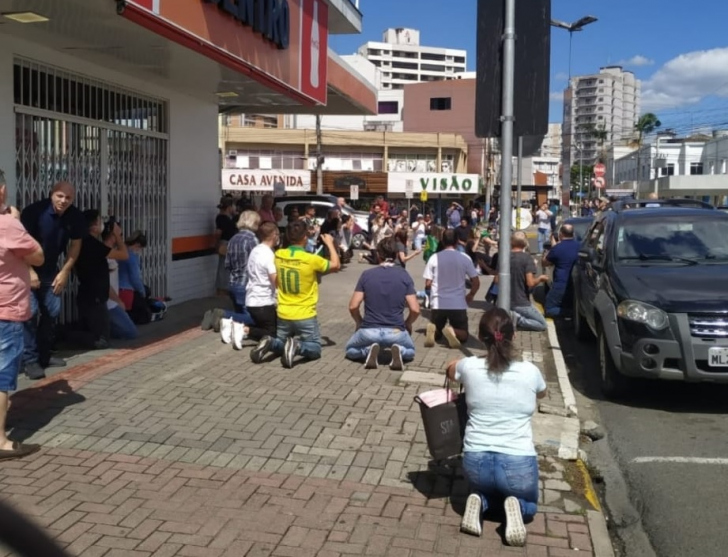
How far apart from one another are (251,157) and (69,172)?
Result: 1999 inches

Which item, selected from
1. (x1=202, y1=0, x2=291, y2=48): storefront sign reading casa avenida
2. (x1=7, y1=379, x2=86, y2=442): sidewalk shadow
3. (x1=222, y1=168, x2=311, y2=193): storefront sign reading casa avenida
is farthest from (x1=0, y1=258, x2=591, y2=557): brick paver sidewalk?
(x1=222, y1=168, x2=311, y2=193): storefront sign reading casa avenida

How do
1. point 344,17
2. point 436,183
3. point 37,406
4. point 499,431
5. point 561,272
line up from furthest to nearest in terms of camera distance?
point 436,183
point 344,17
point 561,272
point 37,406
point 499,431

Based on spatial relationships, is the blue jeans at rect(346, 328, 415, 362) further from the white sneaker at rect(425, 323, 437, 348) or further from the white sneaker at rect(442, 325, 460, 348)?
the white sneaker at rect(425, 323, 437, 348)

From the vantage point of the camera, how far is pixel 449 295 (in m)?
9.48

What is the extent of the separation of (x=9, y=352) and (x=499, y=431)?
3.36m

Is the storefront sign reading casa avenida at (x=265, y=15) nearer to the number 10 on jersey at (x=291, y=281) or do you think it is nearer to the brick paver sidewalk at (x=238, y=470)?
the number 10 on jersey at (x=291, y=281)

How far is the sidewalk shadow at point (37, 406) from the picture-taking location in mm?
5922

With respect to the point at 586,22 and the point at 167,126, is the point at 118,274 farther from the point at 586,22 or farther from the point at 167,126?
the point at 586,22

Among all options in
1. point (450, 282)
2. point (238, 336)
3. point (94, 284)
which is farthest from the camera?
point (450, 282)

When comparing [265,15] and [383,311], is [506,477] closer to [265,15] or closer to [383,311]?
[383,311]

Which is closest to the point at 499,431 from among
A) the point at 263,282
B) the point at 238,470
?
the point at 238,470

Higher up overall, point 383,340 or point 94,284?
point 94,284

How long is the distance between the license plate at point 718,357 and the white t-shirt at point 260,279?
4537 mm

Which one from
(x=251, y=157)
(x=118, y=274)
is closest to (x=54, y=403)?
(x=118, y=274)
